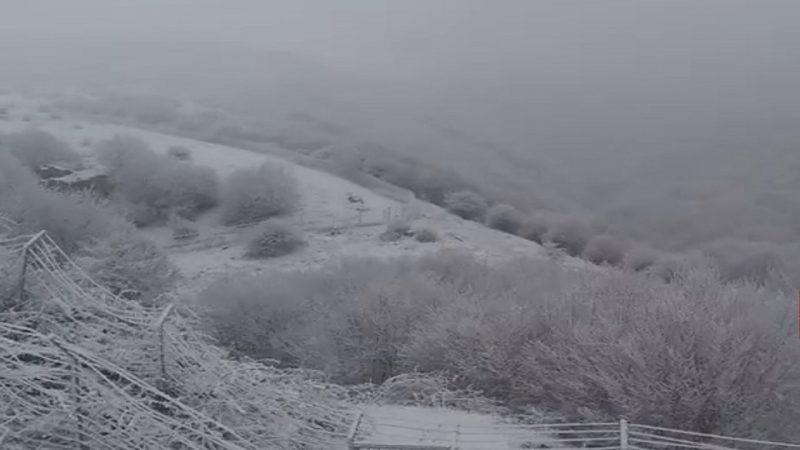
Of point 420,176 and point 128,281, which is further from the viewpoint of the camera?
point 420,176

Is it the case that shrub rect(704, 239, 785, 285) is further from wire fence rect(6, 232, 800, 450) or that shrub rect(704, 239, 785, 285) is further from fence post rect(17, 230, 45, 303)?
fence post rect(17, 230, 45, 303)

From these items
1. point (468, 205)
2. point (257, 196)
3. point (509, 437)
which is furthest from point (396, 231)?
point (509, 437)

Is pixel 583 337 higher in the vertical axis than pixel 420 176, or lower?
higher

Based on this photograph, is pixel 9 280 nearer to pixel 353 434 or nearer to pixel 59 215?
pixel 353 434

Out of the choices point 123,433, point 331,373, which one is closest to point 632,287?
point 331,373

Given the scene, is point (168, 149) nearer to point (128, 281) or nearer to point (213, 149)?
point (213, 149)

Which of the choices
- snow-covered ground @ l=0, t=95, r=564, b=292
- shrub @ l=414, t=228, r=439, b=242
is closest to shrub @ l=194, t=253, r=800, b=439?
snow-covered ground @ l=0, t=95, r=564, b=292
